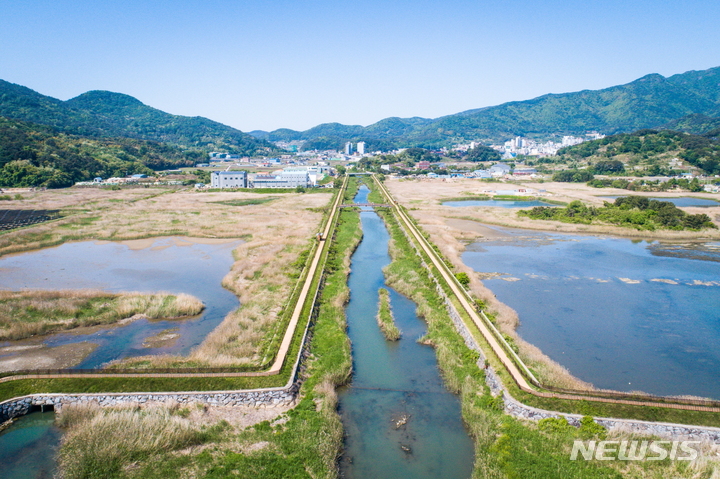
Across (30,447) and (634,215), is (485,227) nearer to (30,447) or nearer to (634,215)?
(634,215)

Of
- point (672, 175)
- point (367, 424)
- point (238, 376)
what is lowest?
point (367, 424)

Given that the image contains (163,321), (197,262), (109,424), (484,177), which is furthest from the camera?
(484,177)

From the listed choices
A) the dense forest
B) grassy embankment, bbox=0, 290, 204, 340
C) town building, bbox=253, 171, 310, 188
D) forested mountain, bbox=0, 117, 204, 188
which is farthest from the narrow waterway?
forested mountain, bbox=0, 117, 204, 188

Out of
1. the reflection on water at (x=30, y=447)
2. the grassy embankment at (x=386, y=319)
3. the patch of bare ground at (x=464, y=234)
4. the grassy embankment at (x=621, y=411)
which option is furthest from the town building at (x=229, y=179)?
the grassy embankment at (x=621, y=411)

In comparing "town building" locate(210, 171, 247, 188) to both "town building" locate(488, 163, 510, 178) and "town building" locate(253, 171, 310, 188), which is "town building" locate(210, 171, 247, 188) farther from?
"town building" locate(488, 163, 510, 178)

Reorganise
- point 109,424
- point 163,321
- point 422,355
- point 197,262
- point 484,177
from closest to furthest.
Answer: point 109,424
point 422,355
point 163,321
point 197,262
point 484,177

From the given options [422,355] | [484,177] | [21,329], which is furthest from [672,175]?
[21,329]

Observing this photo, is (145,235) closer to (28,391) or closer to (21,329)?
(21,329)

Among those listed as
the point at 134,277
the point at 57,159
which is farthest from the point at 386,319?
the point at 57,159
